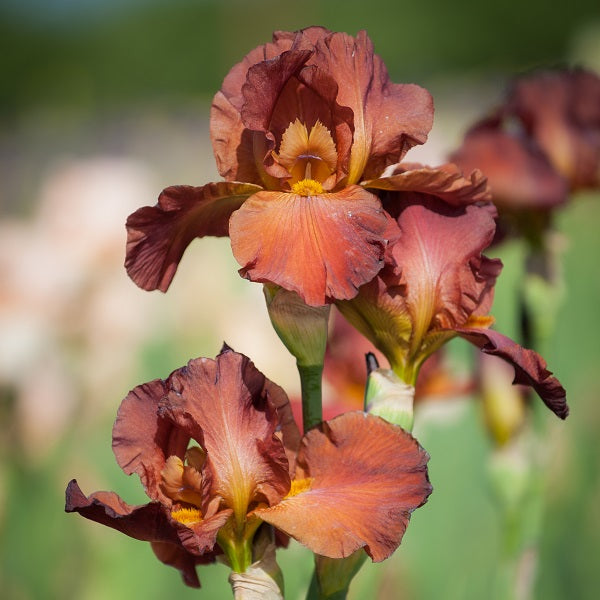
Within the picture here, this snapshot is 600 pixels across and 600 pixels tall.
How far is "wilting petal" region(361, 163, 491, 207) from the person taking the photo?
1.47 ft

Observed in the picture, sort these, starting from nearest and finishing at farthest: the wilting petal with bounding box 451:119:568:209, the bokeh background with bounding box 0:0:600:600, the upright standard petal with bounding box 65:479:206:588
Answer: the upright standard petal with bounding box 65:479:206:588 < the wilting petal with bounding box 451:119:568:209 < the bokeh background with bounding box 0:0:600:600

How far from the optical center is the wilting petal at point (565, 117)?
96 cm

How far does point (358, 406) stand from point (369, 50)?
496 mm

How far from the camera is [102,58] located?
27.8 ft

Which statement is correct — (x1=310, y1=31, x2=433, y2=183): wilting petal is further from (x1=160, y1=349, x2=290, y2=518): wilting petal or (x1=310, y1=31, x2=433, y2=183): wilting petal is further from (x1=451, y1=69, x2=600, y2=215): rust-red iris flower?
(x1=451, y1=69, x2=600, y2=215): rust-red iris flower

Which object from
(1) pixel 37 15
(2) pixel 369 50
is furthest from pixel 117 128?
(1) pixel 37 15

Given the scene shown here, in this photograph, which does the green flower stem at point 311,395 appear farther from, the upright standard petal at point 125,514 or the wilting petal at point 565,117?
the wilting petal at point 565,117

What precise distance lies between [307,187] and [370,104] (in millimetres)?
51

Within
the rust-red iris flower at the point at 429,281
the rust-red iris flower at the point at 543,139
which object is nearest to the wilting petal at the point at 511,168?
the rust-red iris flower at the point at 543,139

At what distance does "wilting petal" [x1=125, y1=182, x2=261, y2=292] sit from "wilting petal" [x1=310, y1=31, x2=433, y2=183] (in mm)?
57

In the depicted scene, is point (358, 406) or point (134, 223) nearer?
point (134, 223)

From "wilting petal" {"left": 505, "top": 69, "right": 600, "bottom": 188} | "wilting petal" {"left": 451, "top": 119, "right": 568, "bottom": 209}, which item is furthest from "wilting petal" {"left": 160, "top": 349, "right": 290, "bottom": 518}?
"wilting petal" {"left": 505, "top": 69, "right": 600, "bottom": 188}

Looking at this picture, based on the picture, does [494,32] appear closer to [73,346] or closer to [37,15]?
[37,15]

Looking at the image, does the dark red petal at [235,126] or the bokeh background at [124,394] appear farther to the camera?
the bokeh background at [124,394]
